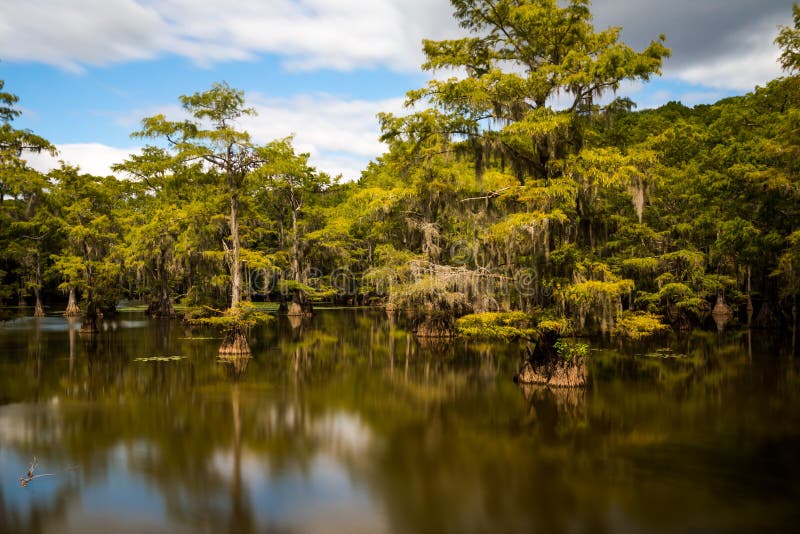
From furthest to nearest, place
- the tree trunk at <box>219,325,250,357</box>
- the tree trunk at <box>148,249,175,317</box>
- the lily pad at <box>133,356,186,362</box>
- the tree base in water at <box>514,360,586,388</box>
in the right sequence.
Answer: the tree trunk at <box>148,249,175,317</box>, the tree trunk at <box>219,325,250,357</box>, the lily pad at <box>133,356,186,362</box>, the tree base in water at <box>514,360,586,388</box>

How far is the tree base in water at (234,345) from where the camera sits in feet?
71.7

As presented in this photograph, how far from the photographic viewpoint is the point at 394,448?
10.3 metres

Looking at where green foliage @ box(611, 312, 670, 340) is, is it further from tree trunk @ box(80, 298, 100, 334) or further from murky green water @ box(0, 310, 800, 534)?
tree trunk @ box(80, 298, 100, 334)

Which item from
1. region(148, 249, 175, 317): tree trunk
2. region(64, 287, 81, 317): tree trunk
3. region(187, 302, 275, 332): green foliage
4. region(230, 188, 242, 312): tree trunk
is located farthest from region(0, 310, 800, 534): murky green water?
region(64, 287, 81, 317): tree trunk

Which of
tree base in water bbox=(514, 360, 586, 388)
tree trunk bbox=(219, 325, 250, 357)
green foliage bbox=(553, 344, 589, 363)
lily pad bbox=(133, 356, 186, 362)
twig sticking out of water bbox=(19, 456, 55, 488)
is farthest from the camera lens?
tree trunk bbox=(219, 325, 250, 357)

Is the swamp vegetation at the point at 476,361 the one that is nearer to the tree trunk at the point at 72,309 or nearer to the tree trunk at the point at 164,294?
the tree trunk at the point at 164,294

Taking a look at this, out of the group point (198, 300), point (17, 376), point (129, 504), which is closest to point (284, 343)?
point (198, 300)

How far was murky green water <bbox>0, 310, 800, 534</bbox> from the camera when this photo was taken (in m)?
7.25

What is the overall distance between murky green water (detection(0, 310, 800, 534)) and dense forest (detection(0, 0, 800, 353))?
2688mm

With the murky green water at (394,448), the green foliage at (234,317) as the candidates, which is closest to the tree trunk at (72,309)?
the murky green water at (394,448)

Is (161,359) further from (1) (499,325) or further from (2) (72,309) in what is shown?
(2) (72,309)

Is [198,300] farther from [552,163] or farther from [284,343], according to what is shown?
[552,163]

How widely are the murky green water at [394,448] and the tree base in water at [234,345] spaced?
6.79 ft

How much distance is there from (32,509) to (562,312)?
39.8 feet
